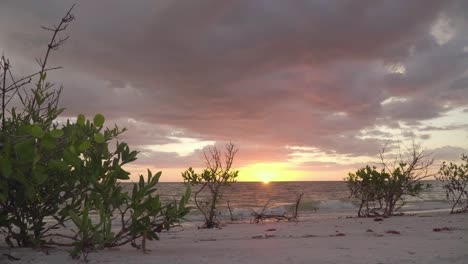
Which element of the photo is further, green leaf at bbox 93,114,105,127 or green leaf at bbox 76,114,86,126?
green leaf at bbox 76,114,86,126

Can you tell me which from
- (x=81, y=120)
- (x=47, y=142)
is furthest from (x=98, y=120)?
(x=47, y=142)

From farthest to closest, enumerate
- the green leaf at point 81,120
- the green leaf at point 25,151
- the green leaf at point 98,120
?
1. the green leaf at point 81,120
2. the green leaf at point 98,120
3. the green leaf at point 25,151

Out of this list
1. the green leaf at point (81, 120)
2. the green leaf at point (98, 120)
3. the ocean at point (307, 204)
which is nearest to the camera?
the green leaf at point (98, 120)

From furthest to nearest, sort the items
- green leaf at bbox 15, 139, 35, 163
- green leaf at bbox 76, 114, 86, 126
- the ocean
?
1. the ocean
2. green leaf at bbox 76, 114, 86, 126
3. green leaf at bbox 15, 139, 35, 163

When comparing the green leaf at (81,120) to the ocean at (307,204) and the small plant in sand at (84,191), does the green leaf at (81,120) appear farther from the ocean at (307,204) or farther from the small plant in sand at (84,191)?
the ocean at (307,204)

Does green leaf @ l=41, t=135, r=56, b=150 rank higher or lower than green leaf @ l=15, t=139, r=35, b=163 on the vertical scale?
higher

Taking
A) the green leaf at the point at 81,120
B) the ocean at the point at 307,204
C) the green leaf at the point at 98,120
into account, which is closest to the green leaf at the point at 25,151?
the green leaf at the point at 98,120

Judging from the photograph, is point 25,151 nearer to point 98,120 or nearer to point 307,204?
point 98,120

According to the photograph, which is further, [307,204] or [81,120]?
[307,204]

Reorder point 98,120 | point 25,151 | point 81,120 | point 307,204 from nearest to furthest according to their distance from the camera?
point 25,151, point 98,120, point 81,120, point 307,204

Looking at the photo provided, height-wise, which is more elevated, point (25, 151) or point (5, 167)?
point (25, 151)

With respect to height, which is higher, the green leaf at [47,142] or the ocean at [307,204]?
the green leaf at [47,142]

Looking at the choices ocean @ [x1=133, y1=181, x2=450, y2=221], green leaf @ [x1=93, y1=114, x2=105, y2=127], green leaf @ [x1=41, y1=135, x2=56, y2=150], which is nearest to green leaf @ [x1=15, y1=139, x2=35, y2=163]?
green leaf @ [x1=41, y1=135, x2=56, y2=150]

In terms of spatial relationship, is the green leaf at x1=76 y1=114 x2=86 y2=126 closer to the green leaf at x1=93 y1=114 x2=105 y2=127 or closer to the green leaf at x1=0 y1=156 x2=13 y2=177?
the green leaf at x1=93 y1=114 x2=105 y2=127
